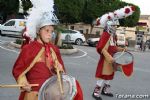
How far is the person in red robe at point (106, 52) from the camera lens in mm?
9039

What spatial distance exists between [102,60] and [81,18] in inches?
1830

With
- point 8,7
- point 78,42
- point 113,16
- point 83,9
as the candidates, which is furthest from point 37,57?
point 83,9

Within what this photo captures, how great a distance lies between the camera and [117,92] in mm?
10516

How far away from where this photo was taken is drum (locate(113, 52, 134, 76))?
28.0 feet

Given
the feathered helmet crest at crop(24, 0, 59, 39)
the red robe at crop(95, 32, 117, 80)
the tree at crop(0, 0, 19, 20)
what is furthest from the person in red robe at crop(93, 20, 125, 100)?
the tree at crop(0, 0, 19, 20)

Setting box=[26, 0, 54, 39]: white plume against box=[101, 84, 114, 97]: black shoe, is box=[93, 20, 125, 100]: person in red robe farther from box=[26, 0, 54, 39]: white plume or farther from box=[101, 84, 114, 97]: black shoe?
box=[26, 0, 54, 39]: white plume

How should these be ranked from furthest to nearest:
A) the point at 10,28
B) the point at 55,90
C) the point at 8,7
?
the point at 8,7 < the point at 10,28 < the point at 55,90

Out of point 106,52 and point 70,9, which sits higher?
point 106,52

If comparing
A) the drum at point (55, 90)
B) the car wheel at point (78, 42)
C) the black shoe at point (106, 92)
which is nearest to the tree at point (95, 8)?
the car wheel at point (78, 42)

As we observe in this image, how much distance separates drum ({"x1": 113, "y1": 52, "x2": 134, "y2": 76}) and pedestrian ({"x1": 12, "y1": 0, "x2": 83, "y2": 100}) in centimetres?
370

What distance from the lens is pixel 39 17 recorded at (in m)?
4.89

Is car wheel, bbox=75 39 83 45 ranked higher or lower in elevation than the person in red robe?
lower

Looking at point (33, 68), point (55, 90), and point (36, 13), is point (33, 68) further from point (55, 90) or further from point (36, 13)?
point (36, 13)

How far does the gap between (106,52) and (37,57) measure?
4.24m
